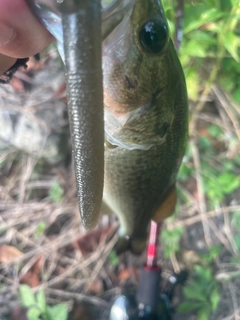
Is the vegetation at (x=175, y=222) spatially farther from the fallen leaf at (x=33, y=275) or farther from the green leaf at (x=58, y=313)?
the green leaf at (x=58, y=313)

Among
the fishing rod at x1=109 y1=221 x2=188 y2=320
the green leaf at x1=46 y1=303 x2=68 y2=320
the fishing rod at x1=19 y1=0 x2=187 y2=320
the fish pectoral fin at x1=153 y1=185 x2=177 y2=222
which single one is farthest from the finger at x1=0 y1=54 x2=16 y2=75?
the green leaf at x1=46 y1=303 x2=68 y2=320

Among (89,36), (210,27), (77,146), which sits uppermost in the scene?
(89,36)

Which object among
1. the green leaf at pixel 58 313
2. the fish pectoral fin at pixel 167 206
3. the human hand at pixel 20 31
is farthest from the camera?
the green leaf at pixel 58 313

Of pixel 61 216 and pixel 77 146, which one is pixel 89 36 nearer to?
pixel 77 146

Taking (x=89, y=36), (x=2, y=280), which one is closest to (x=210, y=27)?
(x=89, y=36)

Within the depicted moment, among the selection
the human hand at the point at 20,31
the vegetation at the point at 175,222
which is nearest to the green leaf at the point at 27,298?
the vegetation at the point at 175,222

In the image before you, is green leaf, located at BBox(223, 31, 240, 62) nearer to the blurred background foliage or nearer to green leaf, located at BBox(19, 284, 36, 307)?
the blurred background foliage

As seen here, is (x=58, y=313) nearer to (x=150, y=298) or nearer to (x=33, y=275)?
(x=150, y=298)
